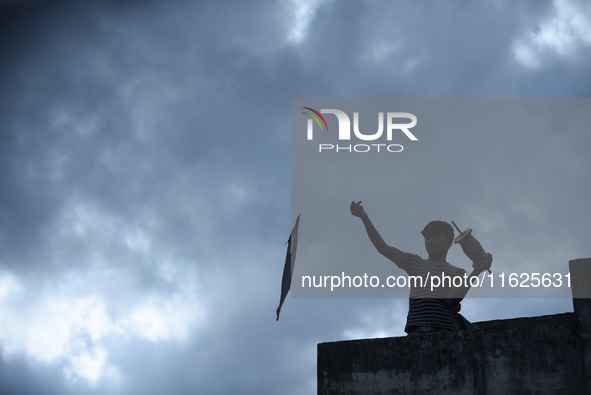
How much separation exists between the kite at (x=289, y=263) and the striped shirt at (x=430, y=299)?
211 cm

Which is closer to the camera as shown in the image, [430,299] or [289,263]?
[430,299]

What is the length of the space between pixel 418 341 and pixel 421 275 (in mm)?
961

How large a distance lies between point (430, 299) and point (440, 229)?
103cm

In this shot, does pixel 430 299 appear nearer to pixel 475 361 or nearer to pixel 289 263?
pixel 475 361

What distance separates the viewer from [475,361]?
16.9 feet

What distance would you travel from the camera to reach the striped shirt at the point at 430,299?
18.8ft

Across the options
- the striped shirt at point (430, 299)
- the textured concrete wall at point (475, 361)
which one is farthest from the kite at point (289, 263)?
the striped shirt at point (430, 299)

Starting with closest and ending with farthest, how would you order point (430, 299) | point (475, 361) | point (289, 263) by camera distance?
point (475, 361) → point (430, 299) → point (289, 263)

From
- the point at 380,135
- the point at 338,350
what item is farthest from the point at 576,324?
the point at 380,135

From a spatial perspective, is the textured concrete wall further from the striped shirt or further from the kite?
the kite

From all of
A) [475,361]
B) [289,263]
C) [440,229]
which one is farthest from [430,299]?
[289,263]

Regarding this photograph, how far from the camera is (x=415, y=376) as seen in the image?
5289 millimetres

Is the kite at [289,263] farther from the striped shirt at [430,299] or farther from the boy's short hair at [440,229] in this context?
the boy's short hair at [440,229]

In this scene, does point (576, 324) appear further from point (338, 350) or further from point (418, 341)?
point (338, 350)
